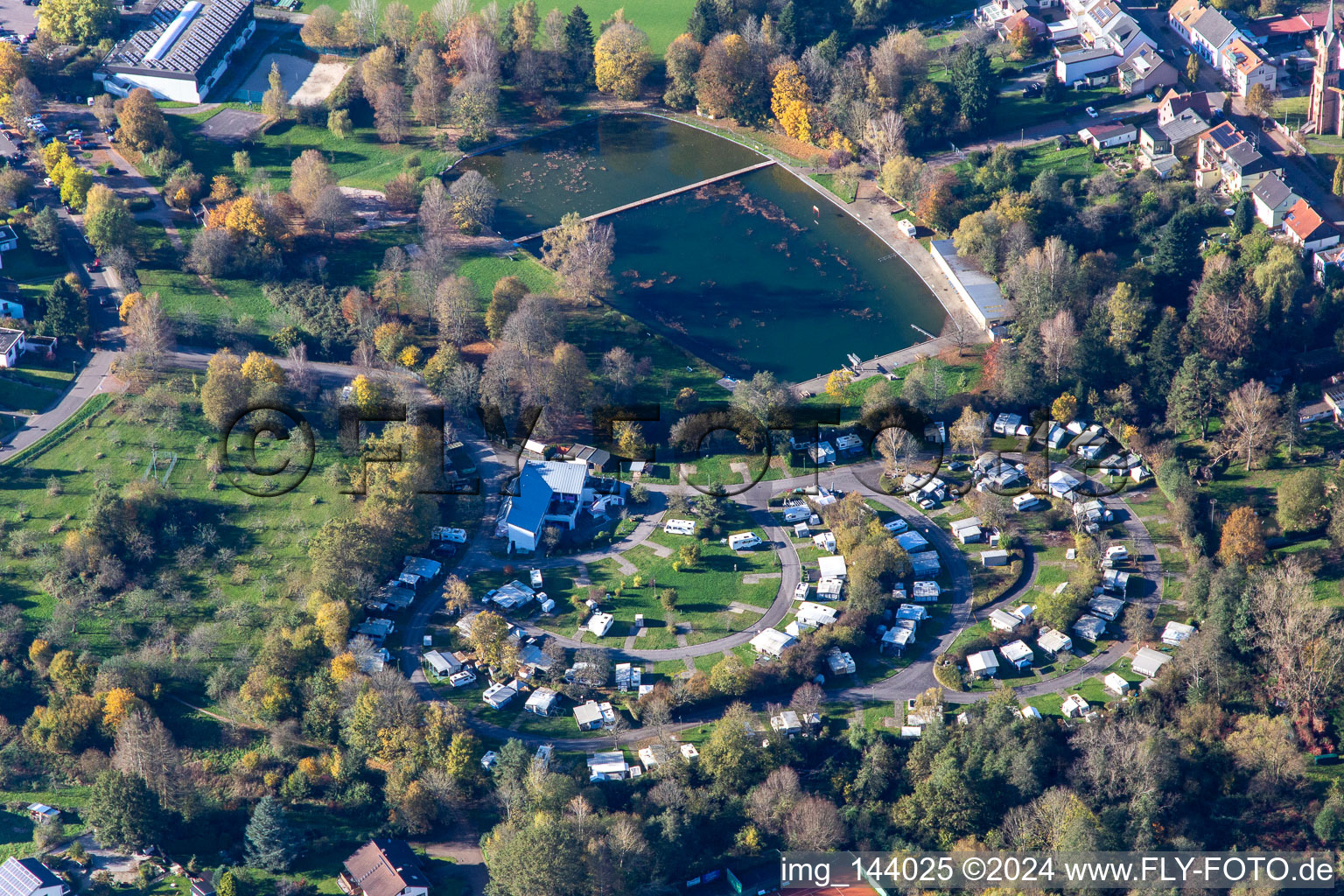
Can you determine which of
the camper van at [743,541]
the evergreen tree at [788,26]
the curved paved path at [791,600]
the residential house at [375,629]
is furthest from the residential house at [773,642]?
the evergreen tree at [788,26]

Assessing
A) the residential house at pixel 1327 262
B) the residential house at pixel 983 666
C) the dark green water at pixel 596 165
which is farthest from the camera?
the dark green water at pixel 596 165

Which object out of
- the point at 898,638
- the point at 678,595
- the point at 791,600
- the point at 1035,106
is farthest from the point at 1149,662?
the point at 1035,106

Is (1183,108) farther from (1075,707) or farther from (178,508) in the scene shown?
(178,508)

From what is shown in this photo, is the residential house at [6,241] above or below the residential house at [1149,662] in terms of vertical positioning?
above

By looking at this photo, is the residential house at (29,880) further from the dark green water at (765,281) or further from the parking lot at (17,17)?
the parking lot at (17,17)

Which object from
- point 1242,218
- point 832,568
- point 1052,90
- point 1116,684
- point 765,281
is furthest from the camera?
point 1052,90
